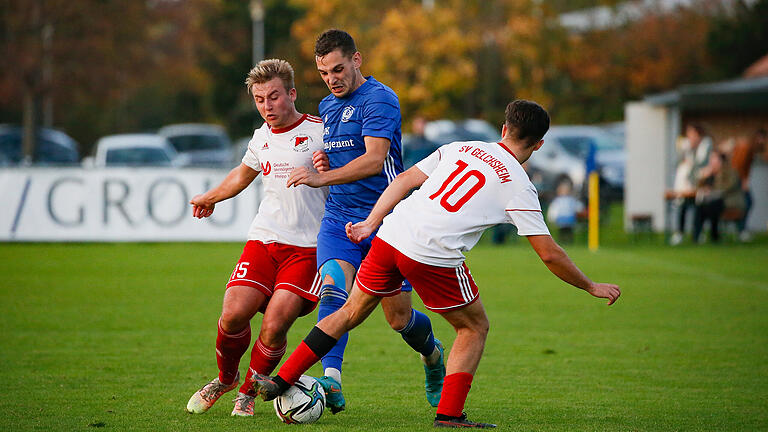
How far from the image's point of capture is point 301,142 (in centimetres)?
683

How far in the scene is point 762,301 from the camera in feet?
42.2

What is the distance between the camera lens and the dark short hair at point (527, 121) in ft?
19.5

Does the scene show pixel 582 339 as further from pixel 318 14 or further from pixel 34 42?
pixel 318 14

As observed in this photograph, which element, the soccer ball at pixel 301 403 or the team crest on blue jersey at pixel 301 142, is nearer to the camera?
the soccer ball at pixel 301 403

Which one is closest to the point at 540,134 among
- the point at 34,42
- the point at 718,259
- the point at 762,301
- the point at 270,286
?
the point at 270,286

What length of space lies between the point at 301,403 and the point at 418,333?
98 centimetres

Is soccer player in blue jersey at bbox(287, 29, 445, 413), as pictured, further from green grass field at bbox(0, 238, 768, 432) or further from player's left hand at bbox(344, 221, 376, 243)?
player's left hand at bbox(344, 221, 376, 243)

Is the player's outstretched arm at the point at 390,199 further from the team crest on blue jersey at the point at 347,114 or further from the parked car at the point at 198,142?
the parked car at the point at 198,142

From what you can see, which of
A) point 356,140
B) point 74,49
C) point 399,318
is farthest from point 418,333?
point 74,49

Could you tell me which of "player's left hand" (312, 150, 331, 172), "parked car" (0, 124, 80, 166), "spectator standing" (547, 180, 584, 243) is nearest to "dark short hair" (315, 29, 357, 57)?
"player's left hand" (312, 150, 331, 172)

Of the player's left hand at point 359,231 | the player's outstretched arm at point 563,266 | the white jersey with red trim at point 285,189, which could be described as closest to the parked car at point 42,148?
the white jersey with red trim at point 285,189

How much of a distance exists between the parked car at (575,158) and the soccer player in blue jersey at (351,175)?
23.3 meters

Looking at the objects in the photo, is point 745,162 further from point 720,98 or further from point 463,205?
point 463,205

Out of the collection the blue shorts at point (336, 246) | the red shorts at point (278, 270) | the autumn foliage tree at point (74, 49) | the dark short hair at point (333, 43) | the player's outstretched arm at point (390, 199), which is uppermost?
the autumn foliage tree at point (74, 49)
